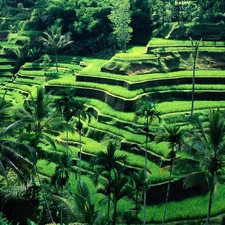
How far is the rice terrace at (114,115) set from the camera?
16611 mm

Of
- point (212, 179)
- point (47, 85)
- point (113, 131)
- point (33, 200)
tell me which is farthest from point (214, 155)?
point (47, 85)

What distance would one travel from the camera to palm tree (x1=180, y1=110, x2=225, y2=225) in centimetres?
1541

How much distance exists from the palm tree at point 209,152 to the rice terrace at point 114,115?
Result: 37 millimetres

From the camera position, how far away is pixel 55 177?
19.1 meters

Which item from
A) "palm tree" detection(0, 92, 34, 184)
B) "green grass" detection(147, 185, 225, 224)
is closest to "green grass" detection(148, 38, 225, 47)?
"green grass" detection(147, 185, 225, 224)

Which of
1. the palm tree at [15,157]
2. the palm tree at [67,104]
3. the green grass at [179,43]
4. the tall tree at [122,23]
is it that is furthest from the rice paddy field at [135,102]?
the palm tree at [15,157]

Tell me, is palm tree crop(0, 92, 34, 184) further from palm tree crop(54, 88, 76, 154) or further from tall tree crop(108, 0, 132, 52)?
tall tree crop(108, 0, 132, 52)

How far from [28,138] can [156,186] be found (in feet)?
25.7

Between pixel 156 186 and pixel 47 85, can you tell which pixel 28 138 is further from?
pixel 47 85

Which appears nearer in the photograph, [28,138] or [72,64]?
[28,138]

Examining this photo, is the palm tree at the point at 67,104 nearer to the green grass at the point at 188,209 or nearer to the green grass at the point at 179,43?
the green grass at the point at 188,209

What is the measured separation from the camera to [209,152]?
15633 millimetres

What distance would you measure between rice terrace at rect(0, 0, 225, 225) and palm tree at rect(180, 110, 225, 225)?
0.12 ft

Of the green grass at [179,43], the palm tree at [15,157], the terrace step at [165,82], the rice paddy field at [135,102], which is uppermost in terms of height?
the green grass at [179,43]
